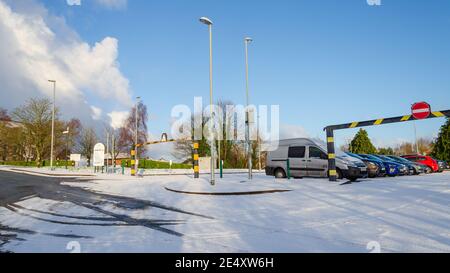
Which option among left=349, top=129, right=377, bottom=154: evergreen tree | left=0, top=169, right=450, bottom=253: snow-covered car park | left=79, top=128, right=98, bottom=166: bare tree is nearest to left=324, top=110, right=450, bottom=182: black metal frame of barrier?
left=0, top=169, right=450, bottom=253: snow-covered car park

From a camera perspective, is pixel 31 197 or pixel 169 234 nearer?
pixel 169 234

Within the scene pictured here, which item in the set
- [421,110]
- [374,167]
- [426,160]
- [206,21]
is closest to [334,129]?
[421,110]

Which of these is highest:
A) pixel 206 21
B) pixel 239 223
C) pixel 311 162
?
pixel 206 21

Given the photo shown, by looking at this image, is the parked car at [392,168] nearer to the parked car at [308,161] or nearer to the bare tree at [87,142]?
the parked car at [308,161]

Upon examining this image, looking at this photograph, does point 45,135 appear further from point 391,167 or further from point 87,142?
point 391,167

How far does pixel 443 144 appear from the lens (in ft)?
153

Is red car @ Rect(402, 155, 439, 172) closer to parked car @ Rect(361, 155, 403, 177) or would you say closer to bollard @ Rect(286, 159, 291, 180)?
parked car @ Rect(361, 155, 403, 177)

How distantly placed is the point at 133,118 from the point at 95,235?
50.8 metres

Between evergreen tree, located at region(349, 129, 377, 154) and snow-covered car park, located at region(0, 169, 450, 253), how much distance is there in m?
53.5

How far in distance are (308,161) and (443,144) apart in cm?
4403
